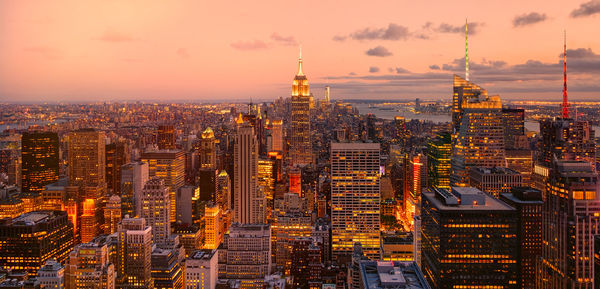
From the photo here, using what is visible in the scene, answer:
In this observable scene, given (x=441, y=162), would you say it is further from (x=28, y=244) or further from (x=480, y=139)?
(x=28, y=244)

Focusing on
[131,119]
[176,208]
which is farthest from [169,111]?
[176,208]

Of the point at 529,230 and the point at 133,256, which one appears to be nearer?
the point at 529,230

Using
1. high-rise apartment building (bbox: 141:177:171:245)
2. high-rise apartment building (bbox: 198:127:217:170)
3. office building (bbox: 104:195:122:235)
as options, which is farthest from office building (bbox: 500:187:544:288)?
high-rise apartment building (bbox: 198:127:217:170)

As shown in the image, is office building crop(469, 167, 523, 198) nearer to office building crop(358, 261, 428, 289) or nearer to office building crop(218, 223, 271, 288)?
office building crop(218, 223, 271, 288)

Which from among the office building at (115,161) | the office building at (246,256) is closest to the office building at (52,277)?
the office building at (246,256)

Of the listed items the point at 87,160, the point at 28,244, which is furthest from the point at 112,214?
the point at 87,160

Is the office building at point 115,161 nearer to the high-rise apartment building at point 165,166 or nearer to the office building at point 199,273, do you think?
the high-rise apartment building at point 165,166
